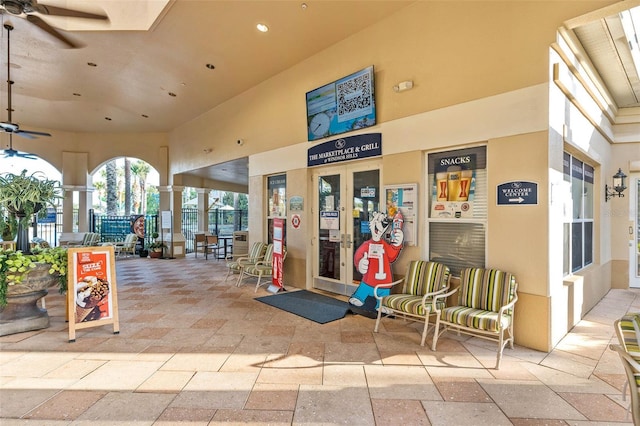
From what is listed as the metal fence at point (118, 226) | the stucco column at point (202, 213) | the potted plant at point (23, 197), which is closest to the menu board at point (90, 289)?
the potted plant at point (23, 197)

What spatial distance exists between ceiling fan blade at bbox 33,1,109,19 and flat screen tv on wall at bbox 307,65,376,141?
3.53m

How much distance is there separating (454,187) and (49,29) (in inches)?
266

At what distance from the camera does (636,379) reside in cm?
172

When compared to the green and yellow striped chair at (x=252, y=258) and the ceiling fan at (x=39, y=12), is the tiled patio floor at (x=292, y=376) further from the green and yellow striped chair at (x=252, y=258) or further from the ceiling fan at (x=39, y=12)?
the ceiling fan at (x=39, y=12)

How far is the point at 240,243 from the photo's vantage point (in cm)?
827

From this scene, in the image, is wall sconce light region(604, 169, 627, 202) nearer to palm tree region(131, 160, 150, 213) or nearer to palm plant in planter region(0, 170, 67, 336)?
palm plant in planter region(0, 170, 67, 336)

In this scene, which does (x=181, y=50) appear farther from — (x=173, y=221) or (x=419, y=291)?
(x=173, y=221)

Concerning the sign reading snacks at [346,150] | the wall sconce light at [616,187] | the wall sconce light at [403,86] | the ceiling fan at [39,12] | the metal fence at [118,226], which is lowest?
the metal fence at [118,226]

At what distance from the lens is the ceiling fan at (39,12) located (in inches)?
159

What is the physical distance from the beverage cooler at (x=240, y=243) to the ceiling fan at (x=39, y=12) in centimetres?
500

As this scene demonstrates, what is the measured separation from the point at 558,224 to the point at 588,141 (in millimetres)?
2107

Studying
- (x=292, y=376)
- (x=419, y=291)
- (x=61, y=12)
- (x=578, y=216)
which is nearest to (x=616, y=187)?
(x=578, y=216)

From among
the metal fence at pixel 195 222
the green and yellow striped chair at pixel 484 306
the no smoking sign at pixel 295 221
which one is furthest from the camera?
the metal fence at pixel 195 222

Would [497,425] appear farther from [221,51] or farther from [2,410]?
[221,51]
